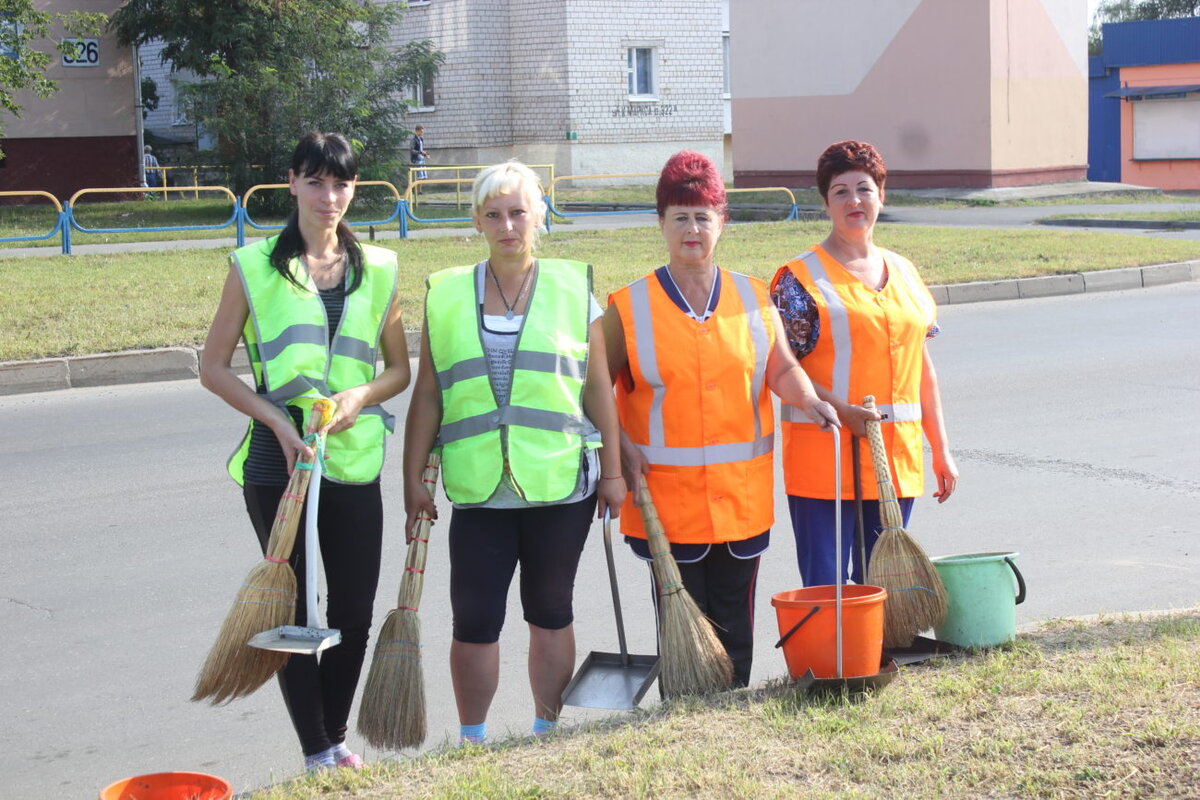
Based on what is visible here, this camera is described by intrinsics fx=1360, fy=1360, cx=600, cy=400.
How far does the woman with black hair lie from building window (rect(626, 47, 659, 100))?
112 ft

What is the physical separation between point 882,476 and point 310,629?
1666mm

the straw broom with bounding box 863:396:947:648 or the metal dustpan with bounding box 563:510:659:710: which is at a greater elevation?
the straw broom with bounding box 863:396:947:648

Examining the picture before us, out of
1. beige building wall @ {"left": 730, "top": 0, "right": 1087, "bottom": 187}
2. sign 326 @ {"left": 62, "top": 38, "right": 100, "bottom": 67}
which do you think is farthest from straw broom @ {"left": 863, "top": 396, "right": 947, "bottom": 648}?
sign 326 @ {"left": 62, "top": 38, "right": 100, "bottom": 67}

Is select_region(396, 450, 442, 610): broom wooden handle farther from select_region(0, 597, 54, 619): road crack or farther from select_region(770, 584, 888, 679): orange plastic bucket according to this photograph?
select_region(0, 597, 54, 619): road crack

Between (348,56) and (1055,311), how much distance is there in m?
16.6

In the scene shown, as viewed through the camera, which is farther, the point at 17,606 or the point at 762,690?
the point at 17,606

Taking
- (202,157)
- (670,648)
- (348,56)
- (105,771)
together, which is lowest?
(105,771)

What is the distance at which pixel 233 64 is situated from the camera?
27.3 m

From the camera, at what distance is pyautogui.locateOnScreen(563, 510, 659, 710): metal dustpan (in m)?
3.77

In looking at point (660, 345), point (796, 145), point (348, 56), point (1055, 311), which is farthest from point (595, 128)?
point (660, 345)

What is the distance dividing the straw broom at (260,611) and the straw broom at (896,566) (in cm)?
158

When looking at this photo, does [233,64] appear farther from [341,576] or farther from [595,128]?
[341,576]

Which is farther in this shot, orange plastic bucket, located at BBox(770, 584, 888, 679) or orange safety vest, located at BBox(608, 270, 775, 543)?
orange safety vest, located at BBox(608, 270, 775, 543)

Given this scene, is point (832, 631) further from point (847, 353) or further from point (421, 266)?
point (421, 266)
